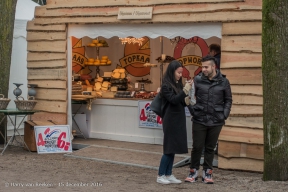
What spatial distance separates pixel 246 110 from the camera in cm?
916

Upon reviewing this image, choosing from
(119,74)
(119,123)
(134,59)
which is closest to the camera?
(119,123)

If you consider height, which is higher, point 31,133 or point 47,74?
point 47,74

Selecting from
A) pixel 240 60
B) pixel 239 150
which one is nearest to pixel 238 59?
pixel 240 60

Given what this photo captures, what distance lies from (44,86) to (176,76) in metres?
4.40

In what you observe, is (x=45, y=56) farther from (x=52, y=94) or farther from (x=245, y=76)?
(x=245, y=76)

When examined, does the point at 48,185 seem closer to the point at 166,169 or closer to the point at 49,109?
the point at 166,169

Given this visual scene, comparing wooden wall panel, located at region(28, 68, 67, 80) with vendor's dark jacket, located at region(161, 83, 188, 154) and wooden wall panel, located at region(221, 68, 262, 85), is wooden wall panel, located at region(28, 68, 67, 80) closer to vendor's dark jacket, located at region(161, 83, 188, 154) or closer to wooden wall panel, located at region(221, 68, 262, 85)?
wooden wall panel, located at region(221, 68, 262, 85)

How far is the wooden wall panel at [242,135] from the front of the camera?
358 inches

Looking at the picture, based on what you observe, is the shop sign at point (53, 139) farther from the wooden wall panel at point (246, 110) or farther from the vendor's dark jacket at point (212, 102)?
the vendor's dark jacket at point (212, 102)

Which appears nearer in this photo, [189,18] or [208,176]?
[208,176]

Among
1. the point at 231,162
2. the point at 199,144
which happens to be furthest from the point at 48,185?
the point at 231,162

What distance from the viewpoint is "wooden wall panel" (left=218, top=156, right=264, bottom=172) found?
914cm

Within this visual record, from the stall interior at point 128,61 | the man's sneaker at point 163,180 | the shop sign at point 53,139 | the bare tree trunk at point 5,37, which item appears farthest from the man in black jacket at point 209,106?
the bare tree trunk at point 5,37

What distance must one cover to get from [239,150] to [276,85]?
170 cm
